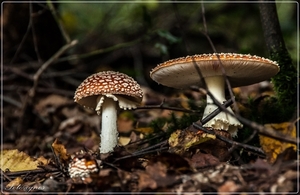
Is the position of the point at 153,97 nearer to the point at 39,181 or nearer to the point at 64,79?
the point at 64,79

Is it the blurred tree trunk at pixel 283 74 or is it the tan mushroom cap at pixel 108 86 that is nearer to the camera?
the tan mushroom cap at pixel 108 86

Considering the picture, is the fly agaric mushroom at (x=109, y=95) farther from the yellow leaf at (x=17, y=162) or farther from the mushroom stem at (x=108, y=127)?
the yellow leaf at (x=17, y=162)

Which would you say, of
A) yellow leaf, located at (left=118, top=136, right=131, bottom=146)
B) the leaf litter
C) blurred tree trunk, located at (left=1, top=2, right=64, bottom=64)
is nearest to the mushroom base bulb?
the leaf litter

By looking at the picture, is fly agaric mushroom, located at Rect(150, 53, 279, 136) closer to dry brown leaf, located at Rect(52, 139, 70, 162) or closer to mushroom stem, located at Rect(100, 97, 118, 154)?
mushroom stem, located at Rect(100, 97, 118, 154)

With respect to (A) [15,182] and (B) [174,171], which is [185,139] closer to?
(B) [174,171]

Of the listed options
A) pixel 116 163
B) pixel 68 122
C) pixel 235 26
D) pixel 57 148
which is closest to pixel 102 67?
pixel 68 122

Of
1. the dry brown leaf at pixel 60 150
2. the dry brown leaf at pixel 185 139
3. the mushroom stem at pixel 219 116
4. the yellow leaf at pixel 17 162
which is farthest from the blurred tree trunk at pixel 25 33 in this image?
the dry brown leaf at pixel 185 139

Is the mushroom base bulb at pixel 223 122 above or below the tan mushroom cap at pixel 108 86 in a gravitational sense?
below
